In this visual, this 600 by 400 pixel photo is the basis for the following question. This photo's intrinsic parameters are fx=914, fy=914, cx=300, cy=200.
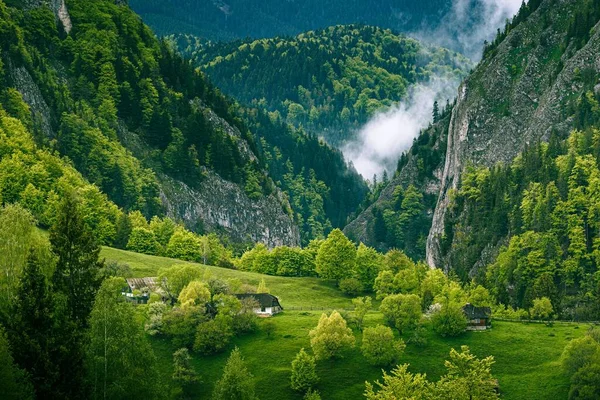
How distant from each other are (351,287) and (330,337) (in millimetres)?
40504

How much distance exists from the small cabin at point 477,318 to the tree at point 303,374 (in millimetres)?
30703

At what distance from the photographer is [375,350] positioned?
124938mm

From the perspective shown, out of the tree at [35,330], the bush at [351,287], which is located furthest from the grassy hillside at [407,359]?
the tree at [35,330]

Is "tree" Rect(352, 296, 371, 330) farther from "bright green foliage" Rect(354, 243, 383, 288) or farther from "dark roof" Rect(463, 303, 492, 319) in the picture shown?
"bright green foliage" Rect(354, 243, 383, 288)

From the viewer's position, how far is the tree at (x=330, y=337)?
409ft

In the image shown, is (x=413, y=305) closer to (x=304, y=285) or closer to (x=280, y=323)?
(x=280, y=323)

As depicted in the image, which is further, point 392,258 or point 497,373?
point 392,258

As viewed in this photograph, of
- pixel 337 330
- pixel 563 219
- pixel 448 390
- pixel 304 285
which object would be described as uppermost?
pixel 563 219

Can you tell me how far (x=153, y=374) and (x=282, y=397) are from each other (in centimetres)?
4443

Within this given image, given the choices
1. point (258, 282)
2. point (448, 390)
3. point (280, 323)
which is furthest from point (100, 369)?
point (258, 282)

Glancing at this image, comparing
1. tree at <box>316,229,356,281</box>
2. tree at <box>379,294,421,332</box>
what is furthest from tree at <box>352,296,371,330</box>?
tree at <box>316,229,356,281</box>

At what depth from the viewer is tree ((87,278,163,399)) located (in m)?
69.6

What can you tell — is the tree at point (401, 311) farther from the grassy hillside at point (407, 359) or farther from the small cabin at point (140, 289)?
the small cabin at point (140, 289)

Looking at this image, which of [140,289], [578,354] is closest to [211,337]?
[140,289]
